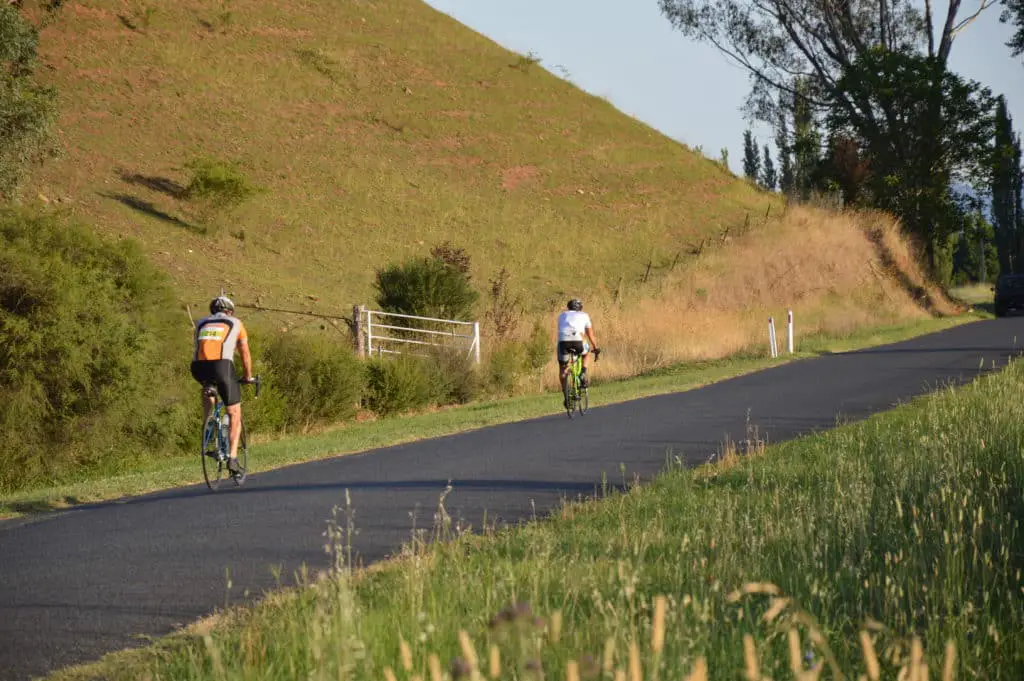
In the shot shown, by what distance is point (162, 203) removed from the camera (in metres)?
49.7

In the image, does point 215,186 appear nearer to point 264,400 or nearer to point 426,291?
point 426,291

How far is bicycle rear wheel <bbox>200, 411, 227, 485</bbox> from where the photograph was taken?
13.0 metres

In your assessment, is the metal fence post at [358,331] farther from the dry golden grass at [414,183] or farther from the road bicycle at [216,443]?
the road bicycle at [216,443]

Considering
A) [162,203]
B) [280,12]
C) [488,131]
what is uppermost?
[280,12]

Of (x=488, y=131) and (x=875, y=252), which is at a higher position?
(x=488, y=131)

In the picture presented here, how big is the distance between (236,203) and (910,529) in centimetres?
4517

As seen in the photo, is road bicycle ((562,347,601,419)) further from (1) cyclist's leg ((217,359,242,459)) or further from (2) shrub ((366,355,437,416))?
(1) cyclist's leg ((217,359,242,459))

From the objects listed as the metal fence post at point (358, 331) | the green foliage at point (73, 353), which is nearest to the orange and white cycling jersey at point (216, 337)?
the green foliage at point (73, 353)

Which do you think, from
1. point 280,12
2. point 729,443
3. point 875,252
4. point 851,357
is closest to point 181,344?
point 729,443

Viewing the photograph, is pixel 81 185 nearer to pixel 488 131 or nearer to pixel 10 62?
pixel 10 62

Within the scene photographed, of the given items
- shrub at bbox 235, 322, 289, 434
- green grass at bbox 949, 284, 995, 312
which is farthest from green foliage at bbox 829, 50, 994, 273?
shrub at bbox 235, 322, 289, 434

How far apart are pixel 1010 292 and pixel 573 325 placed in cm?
3500

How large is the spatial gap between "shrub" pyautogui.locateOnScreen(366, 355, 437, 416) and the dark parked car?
32.3 m

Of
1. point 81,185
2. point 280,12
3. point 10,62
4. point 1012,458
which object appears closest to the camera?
point 1012,458
